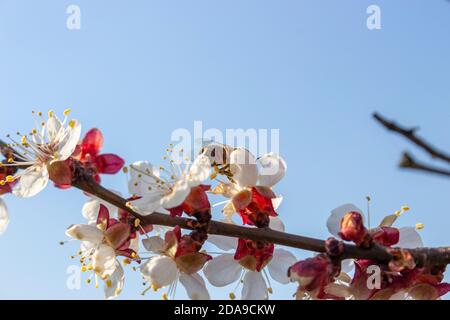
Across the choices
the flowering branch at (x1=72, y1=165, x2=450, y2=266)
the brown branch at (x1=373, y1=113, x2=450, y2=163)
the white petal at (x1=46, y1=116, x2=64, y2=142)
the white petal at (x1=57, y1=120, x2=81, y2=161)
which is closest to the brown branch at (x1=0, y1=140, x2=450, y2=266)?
the flowering branch at (x1=72, y1=165, x2=450, y2=266)

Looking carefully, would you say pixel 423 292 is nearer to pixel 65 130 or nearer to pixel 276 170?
pixel 276 170

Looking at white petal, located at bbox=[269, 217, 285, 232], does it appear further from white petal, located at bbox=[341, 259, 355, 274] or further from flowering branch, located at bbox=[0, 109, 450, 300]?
white petal, located at bbox=[341, 259, 355, 274]

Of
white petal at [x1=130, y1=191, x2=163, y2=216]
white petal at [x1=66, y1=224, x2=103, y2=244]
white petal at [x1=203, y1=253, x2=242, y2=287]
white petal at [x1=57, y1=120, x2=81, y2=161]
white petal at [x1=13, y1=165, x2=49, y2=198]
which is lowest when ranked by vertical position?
white petal at [x1=203, y1=253, x2=242, y2=287]

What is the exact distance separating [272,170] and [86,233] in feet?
1.98

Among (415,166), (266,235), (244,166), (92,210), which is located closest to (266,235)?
(266,235)

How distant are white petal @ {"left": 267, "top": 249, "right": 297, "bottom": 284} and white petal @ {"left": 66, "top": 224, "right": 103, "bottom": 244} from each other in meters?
0.54

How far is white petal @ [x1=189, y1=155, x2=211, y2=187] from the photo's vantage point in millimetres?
1622

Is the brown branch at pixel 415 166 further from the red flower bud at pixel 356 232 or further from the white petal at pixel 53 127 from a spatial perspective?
the white petal at pixel 53 127

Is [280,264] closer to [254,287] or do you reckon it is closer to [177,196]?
[254,287]

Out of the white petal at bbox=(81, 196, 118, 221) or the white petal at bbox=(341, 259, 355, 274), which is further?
the white petal at bbox=(81, 196, 118, 221)

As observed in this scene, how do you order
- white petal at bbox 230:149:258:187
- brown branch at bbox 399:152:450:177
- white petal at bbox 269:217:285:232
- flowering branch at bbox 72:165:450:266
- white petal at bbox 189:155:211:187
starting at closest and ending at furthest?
brown branch at bbox 399:152:450:177
flowering branch at bbox 72:165:450:266
white petal at bbox 189:155:211:187
white petal at bbox 230:149:258:187
white petal at bbox 269:217:285:232

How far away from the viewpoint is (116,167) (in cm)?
177
